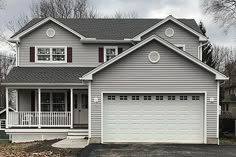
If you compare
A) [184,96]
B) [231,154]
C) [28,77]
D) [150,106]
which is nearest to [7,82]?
[28,77]

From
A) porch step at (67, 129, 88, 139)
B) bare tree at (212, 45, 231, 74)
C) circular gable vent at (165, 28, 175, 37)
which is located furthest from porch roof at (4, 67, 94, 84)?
bare tree at (212, 45, 231, 74)

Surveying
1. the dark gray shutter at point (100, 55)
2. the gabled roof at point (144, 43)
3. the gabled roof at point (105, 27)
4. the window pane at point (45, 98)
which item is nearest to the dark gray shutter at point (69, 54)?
the gabled roof at point (105, 27)

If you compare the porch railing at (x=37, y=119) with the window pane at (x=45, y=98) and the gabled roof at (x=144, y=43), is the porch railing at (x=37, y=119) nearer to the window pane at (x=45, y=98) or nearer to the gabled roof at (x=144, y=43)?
the window pane at (x=45, y=98)

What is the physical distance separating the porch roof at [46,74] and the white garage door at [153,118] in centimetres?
397

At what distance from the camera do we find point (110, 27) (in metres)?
23.4

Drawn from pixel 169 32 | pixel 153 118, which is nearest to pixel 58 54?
pixel 169 32

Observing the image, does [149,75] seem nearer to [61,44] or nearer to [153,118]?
[153,118]

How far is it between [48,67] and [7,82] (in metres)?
2.91

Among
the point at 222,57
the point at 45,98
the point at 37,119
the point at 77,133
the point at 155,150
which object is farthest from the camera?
the point at 222,57

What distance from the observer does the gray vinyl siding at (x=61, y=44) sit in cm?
2105

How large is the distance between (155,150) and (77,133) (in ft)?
19.6

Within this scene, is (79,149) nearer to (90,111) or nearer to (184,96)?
(90,111)

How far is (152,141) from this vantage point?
1588 centimetres

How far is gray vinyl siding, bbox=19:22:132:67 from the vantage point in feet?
69.1
